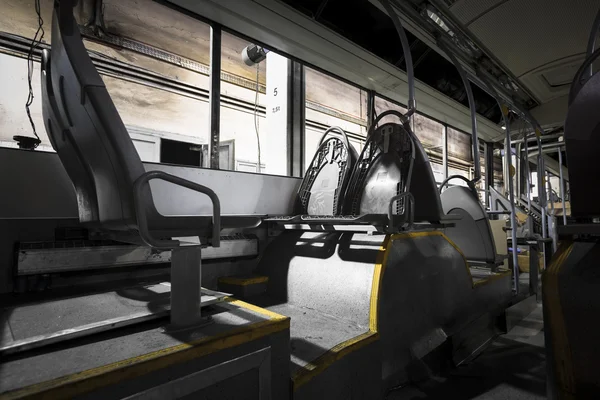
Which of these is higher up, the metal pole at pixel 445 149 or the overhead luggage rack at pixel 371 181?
the metal pole at pixel 445 149

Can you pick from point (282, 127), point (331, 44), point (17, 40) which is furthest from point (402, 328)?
point (17, 40)

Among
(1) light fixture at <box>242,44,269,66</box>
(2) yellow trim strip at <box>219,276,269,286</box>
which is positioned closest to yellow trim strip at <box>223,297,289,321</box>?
(2) yellow trim strip at <box>219,276,269,286</box>

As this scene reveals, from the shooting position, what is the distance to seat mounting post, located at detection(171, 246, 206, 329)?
3.37 ft

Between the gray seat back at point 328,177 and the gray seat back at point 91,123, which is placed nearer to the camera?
the gray seat back at point 91,123

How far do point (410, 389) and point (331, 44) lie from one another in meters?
3.37

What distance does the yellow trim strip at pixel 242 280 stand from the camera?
228 cm

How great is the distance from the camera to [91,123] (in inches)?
41.0

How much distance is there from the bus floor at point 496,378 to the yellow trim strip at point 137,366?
1.23 m

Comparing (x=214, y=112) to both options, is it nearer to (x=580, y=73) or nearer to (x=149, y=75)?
(x=149, y=75)

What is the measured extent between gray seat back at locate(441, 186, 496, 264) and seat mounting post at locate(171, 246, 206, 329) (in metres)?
2.87

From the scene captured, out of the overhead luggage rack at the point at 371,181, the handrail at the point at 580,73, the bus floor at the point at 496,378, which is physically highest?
the handrail at the point at 580,73

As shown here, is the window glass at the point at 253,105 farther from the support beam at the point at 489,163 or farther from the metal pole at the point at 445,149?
the support beam at the point at 489,163

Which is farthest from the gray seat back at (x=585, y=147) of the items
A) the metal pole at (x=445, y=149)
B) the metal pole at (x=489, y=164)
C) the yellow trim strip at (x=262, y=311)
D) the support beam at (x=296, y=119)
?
the metal pole at (x=489, y=164)

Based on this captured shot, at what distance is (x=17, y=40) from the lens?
2.44 metres
